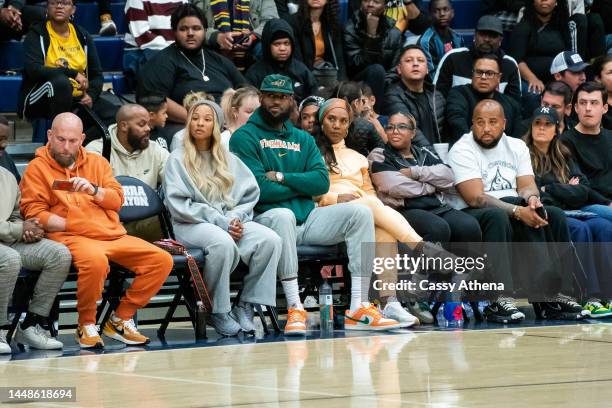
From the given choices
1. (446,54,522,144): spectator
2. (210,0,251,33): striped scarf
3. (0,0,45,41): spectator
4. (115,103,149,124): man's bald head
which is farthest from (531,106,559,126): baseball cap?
(0,0,45,41): spectator

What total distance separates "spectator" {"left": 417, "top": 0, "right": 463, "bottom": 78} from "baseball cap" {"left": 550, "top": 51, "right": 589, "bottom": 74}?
0.90 metres

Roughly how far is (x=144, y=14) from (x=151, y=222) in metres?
2.82

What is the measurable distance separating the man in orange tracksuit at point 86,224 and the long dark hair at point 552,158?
3443 mm

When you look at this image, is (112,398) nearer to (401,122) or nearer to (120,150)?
(120,150)

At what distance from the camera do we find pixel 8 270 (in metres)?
6.94

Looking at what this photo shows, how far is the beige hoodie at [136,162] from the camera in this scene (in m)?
8.33

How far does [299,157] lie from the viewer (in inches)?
332

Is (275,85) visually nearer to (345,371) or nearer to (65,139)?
(65,139)

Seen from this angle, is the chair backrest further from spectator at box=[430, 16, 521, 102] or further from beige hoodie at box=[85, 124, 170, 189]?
spectator at box=[430, 16, 521, 102]

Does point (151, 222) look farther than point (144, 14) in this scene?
No

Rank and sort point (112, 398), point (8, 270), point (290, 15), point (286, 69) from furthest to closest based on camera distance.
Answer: point (290, 15), point (286, 69), point (8, 270), point (112, 398)

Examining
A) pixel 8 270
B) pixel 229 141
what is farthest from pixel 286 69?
pixel 8 270

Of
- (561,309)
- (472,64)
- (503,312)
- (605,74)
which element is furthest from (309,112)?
(605,74)

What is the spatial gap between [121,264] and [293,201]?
141 centimetres
